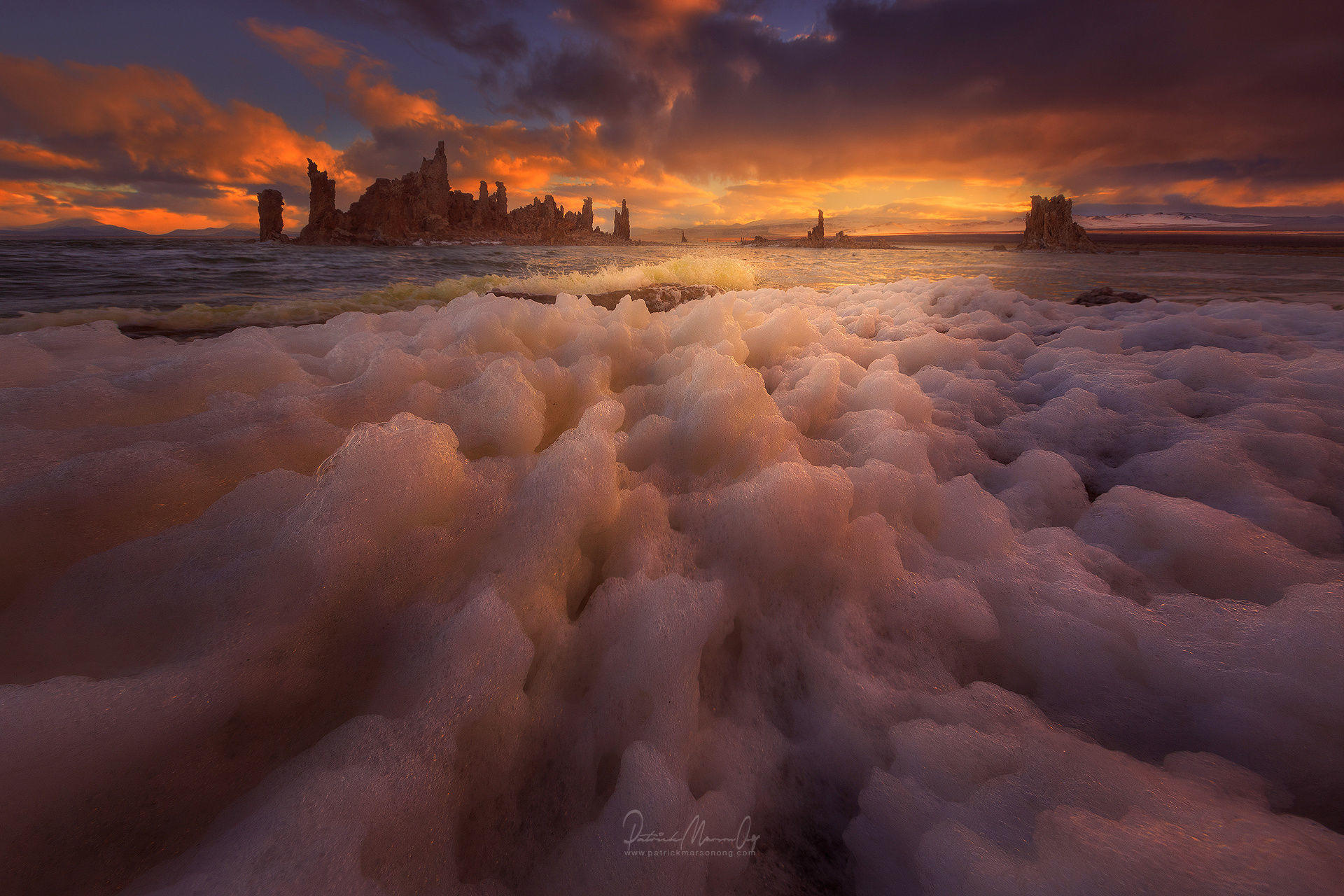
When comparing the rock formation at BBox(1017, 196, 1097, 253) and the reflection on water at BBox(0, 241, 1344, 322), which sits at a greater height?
the rock formation at BBox(1017, 196, 1097, 253)

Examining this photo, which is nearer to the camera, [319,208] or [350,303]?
[350,303]

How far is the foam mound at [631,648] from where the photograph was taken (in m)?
1.18

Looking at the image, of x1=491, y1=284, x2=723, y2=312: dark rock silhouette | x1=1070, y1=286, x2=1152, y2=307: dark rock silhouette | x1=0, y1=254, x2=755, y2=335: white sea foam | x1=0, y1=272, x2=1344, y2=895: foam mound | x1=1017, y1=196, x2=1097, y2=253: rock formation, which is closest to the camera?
x1=0, y1=272, x2=1344, y2=895: foam mound

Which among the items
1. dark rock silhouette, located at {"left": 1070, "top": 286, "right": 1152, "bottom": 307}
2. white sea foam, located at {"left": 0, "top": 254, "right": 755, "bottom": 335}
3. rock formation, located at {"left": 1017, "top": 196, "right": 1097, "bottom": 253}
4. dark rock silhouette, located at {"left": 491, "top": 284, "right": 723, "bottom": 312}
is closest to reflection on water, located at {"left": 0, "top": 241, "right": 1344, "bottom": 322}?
white sea foam, located at {"left": 0, "top": 254, "right": 755, "bottom": 335}

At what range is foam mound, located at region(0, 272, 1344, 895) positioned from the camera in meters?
1.18

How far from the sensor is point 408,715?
4.66 feet

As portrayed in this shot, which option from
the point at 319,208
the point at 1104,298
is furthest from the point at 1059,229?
the point at 319,208

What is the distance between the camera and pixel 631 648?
1.68m

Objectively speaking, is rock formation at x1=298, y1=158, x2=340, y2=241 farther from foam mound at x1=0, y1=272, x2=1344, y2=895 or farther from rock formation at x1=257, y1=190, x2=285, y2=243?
foam mound at x1=0, y1=272, x2=1344, y2=895

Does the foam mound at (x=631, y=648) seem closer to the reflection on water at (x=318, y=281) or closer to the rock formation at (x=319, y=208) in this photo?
the reflection on water at (x=318, y=281)

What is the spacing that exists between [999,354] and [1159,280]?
1462 centimetres

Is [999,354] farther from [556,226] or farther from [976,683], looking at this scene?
[556,226]

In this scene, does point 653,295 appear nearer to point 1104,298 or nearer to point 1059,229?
point 1104,298

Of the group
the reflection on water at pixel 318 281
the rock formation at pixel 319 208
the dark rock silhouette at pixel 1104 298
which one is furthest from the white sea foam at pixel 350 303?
the rock formation at pixel 319 208
